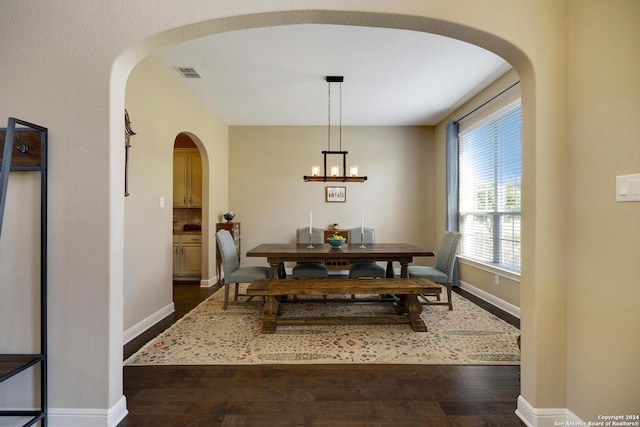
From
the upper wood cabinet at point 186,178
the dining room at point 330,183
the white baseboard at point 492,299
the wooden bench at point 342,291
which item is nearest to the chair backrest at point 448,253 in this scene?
the wooden bench at point 342,291

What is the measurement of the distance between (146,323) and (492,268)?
409 cm

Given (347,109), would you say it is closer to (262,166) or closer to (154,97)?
(262,166)

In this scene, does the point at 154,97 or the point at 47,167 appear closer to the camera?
the point at 47,167

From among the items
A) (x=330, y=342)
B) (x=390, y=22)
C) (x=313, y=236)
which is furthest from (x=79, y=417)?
(x=313, y=236)

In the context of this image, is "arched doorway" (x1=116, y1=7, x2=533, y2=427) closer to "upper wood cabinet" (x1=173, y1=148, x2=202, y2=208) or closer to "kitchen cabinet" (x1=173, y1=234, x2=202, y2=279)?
"upper wood cabinet" (x1=173, y1=148, x2=202, y2=208)

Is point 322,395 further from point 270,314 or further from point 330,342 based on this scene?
point 270,314

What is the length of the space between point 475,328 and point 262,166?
4.27 metres

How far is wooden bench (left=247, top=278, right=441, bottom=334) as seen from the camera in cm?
270

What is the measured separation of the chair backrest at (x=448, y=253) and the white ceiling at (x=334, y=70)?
195 cm

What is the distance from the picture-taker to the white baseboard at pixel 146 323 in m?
2.67

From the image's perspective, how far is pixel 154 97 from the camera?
10.2 feet

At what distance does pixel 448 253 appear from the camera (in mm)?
3496

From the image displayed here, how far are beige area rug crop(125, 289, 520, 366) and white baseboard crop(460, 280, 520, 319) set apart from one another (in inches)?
13.4

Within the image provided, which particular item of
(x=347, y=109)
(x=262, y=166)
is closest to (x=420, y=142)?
(x=347, y=109)
